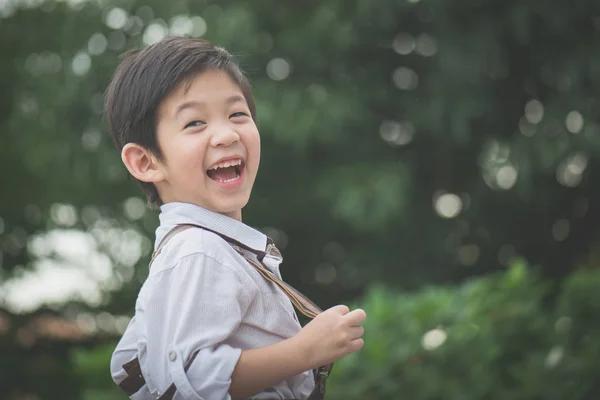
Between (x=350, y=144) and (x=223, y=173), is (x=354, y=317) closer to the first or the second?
(x=223, y=173)

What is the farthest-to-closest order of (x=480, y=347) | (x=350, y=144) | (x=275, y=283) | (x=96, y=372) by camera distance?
1. (x=350, y=144)
2. (x=96, y=372)
3. (x=480, y=347)
4. (x=275, y=283)

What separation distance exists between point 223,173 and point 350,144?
6456 millimetres

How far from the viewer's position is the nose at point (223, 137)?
183cm

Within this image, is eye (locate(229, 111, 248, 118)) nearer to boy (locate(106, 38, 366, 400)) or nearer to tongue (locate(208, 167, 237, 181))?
boy (locate(106, 38, 366, 400))

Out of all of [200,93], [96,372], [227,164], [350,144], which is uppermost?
[350,144]

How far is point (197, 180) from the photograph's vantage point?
186 cm

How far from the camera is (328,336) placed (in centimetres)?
169

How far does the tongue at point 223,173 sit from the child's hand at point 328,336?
385mm

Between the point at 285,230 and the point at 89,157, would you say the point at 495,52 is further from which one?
the point at 89,157

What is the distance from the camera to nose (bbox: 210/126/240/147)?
183 centimetres

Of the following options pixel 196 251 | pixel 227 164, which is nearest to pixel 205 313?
pixel 196 251

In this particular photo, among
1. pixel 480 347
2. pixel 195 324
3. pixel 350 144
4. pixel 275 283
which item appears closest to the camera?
pixel 195 324

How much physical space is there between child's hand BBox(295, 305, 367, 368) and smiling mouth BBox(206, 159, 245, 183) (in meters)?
0.38

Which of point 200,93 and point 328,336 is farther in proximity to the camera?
point 200,93
